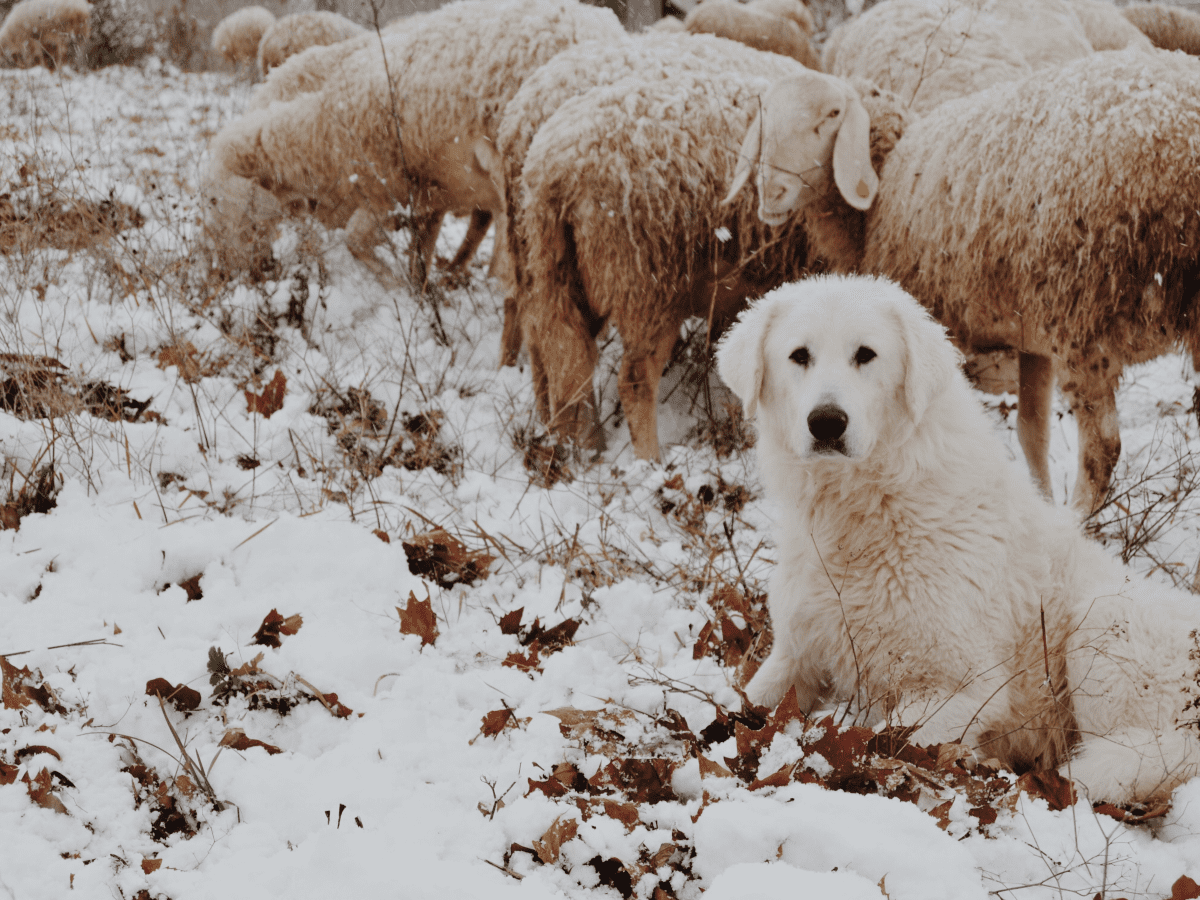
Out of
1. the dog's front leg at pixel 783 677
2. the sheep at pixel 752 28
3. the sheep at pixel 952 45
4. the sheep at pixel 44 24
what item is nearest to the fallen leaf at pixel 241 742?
the dog's front leg at pixel 783 677

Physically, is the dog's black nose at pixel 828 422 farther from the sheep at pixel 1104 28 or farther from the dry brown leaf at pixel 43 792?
the sheep at pixel 1104 28

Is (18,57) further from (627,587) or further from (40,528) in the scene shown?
(627,587)

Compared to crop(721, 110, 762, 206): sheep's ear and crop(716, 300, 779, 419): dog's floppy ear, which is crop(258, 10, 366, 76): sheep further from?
crop(716, 300, 779, 419): dog's floppy ear

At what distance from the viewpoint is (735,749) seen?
7.43ft

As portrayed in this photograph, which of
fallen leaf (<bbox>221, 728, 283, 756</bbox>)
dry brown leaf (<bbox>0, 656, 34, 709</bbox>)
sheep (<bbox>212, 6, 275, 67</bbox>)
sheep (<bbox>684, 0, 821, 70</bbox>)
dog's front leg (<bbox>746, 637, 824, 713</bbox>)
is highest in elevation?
sheep (<bbox>212, 6, 275, 67</bbox>)

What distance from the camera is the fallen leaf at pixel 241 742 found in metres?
2.20

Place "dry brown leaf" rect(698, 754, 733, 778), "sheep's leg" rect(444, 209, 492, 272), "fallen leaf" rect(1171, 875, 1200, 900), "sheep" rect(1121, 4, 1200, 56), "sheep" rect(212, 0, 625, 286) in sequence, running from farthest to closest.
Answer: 1. "sheep" rect(1121, 4, 1200, 56)
2. "sheep's leg" rect(444, 209, 492, 272)
3. "sheep" rect(212, 0, 625, 286)
4. "dry brown leaf" rect(698, 754, 733, 778)
5. "fallen leaf" rect(1171, 875, 1200, 900)

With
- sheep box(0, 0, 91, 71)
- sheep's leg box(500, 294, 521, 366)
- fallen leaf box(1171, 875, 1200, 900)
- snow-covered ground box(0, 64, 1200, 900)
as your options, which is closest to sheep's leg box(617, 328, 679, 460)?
→ snow-covered ground box(0, 64, 1200, 900)

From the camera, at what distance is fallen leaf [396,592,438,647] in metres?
2.71

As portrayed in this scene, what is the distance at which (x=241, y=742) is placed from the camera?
2.21 meters

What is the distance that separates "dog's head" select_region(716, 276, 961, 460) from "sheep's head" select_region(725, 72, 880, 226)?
5.24 ft

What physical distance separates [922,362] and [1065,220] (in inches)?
50.9

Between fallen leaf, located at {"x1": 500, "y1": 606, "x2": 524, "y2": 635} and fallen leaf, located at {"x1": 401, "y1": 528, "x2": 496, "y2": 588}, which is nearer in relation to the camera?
fallen leaf, located at {"x1": 500, "y1": 606, "x2": 524, "y2": 635}

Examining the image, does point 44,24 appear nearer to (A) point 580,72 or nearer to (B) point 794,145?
(A) point 580,72
